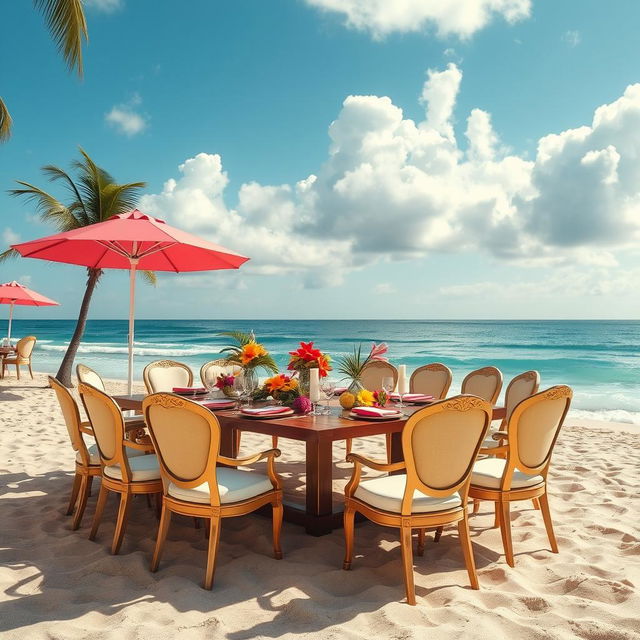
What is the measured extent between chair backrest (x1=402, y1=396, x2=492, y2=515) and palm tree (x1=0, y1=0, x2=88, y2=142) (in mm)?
7354

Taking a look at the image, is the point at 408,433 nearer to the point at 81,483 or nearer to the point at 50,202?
the point at 81,483

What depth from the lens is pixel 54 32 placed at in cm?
745

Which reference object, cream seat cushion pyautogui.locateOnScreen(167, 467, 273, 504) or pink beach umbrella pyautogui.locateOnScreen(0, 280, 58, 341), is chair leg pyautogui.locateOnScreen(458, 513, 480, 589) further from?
pink beach umbrella pyautogui.locateOnScreen(0, 280, 58, 341)

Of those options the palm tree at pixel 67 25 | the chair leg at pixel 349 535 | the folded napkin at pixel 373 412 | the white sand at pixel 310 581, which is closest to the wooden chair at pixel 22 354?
the palm tree at pixel 67 25

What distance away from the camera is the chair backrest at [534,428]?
2891mm

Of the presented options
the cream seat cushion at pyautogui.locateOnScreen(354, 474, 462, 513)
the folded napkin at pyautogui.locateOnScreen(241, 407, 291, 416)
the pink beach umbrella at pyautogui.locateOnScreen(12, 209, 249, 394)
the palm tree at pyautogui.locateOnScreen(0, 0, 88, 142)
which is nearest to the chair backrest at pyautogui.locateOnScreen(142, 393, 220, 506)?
the folded napkin at pyautogui.locateOnScreen(241, 407, 291, 416)

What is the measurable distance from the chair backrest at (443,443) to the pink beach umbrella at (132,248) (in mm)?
2428

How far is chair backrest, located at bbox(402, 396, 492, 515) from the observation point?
250 cm

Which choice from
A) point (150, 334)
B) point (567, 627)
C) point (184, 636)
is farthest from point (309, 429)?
point (150, 334)

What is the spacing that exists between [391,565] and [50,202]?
10.0 meters

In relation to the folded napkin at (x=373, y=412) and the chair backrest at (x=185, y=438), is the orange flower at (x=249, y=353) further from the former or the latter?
the chair backrest at (x=185, y=438)

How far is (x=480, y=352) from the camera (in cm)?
2906

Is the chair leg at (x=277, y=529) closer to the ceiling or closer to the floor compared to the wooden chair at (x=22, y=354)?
closer to the floor

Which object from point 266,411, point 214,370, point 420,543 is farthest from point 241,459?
point 214,370
